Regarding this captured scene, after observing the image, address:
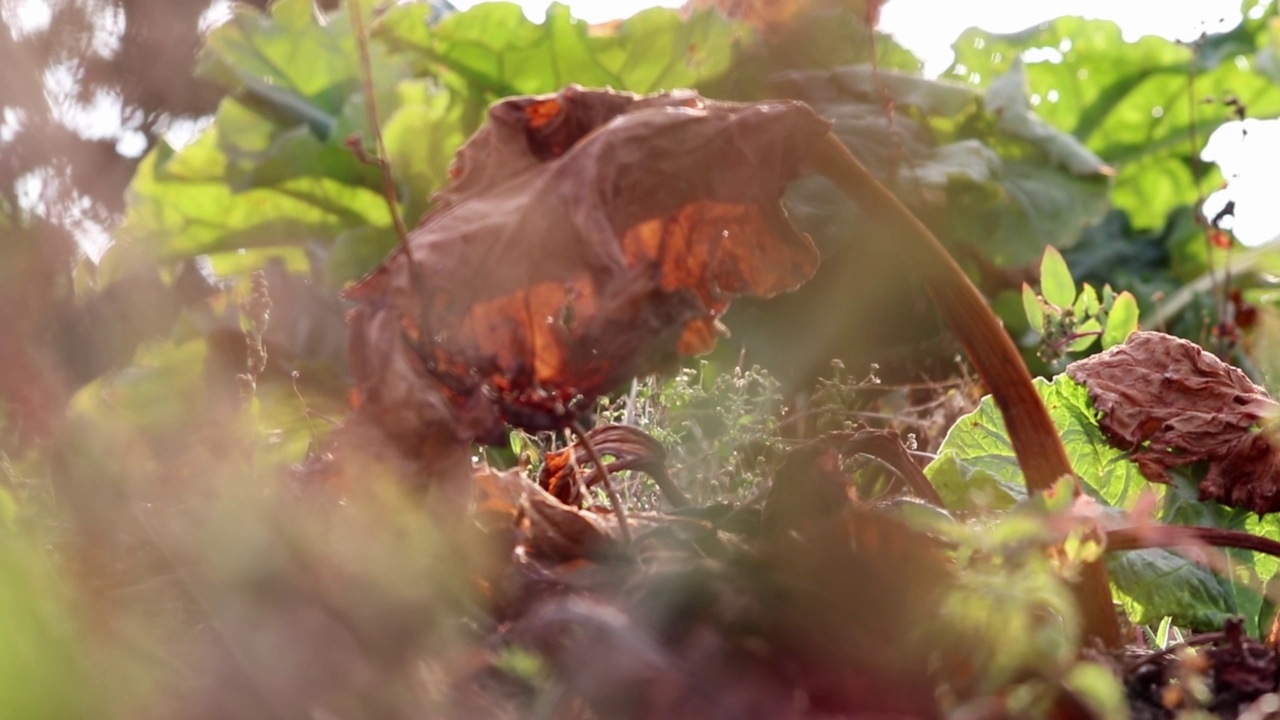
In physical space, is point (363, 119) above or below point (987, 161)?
above

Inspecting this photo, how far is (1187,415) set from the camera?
0.68m

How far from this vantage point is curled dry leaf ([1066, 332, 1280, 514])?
2.17 ft

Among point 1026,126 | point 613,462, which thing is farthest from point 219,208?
point 613,462

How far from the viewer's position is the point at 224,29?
248 centimetres

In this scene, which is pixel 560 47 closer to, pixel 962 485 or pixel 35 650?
pixel 962 485

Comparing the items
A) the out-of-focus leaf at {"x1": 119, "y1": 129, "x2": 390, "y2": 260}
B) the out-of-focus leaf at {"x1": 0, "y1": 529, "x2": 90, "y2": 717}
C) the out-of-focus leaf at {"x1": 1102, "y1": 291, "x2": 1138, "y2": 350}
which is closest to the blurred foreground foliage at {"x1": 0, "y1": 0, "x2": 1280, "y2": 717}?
the out-of-focus leaf at {"x1": 0, "y1": 529, "x2": 90, "y2": 717}

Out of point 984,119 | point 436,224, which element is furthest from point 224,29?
point 436,224

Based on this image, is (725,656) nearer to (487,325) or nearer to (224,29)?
(487,325)

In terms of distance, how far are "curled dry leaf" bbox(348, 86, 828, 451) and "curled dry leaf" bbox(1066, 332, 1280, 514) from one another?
293 millimetres

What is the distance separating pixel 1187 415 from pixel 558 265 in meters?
0.39

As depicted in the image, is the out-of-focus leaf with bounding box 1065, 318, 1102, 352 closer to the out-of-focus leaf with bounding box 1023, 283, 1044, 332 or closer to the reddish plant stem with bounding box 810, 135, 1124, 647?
the out-of-focus leaf with bounding box 1023, 283, 1044, 332

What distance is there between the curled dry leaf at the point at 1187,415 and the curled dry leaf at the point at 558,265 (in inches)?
11.5

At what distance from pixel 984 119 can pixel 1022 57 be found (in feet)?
1.74

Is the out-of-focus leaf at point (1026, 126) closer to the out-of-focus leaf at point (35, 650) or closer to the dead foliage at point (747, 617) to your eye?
the dead foliage at point (747, 617)
